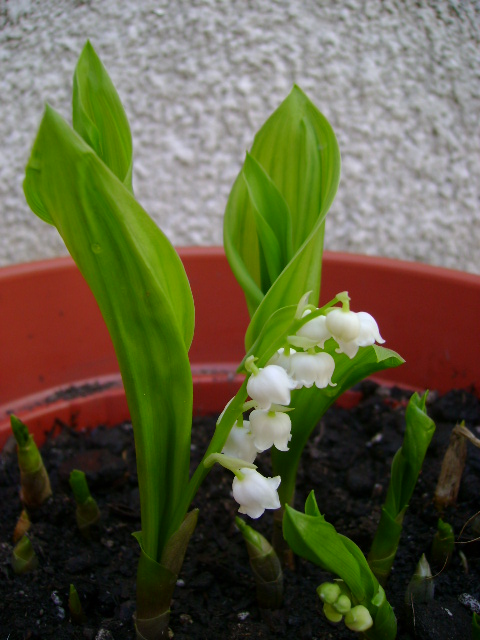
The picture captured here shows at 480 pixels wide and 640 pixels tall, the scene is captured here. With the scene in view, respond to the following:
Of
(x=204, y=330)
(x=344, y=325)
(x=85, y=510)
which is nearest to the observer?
(x=344, y=325)

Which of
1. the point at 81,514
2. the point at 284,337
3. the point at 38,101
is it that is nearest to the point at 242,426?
the point at 284,337

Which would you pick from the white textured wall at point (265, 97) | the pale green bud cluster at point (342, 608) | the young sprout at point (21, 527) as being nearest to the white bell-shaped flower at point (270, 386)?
the pale green bud cluster at point (342, 608)

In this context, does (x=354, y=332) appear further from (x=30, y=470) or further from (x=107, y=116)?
(x=30, y=470)

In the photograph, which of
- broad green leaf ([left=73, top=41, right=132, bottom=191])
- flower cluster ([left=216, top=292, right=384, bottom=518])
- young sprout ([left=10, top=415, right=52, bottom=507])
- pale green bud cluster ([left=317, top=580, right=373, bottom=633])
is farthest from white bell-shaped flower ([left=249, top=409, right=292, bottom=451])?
young sprout ([left=10, top=415, right=52, bottom=507])

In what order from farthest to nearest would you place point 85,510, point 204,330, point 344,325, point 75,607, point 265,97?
point 265,97 < point 204,330 < point 85,510 < point 75,607 < point 344,325

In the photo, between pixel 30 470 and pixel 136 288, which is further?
pixel 30 470

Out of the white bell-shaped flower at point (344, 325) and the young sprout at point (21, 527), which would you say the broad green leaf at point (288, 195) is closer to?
the white bell-shaped flower at point (344, 325)

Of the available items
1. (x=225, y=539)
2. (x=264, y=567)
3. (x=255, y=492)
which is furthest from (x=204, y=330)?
(x=255, y=492)
